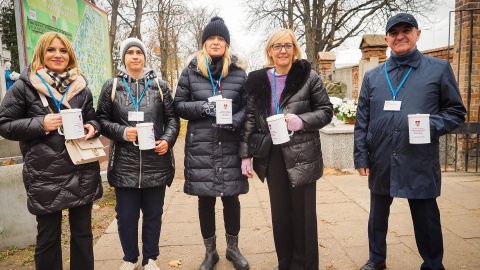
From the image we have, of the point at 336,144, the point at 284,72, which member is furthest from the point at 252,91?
the point at 336,144

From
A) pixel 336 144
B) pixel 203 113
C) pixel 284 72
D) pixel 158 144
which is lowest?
pixel 336 144

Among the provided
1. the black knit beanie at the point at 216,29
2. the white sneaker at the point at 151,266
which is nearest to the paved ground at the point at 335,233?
the white sneaker at the point at 151,266

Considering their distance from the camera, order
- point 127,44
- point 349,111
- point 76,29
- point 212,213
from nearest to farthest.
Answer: point 127,44
point 212,213
point 76,29
point 349,111

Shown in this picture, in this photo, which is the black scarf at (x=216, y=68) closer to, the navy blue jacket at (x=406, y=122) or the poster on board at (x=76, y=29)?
the navy blue jacket at (x=406, y=122)

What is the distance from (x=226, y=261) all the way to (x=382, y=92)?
203cm

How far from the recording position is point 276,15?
2319 centimetres

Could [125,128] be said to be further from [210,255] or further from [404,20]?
[404,20]

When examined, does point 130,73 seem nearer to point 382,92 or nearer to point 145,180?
point 145,180

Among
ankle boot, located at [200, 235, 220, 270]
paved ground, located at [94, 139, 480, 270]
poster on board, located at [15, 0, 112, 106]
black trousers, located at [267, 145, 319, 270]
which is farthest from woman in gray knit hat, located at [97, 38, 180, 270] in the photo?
poster on board, located at [15, 0, 112, 106]

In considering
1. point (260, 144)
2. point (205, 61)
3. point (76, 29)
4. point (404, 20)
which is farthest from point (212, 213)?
point (76, 29)

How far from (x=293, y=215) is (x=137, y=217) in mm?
1321

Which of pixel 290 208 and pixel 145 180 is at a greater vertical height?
pixel 145 180

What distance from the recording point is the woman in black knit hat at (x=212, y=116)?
298 centimetres

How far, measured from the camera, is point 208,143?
9.80 feet
